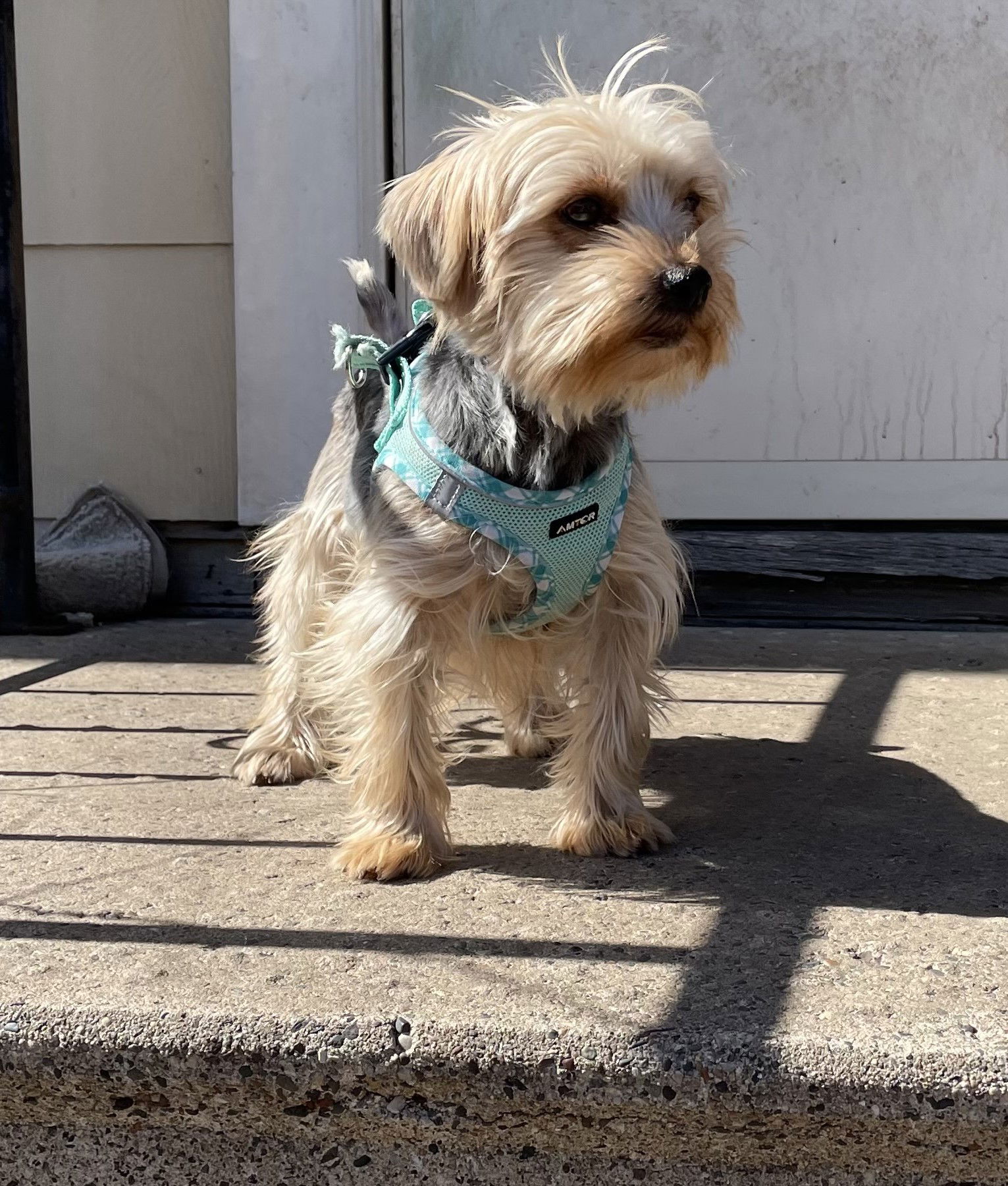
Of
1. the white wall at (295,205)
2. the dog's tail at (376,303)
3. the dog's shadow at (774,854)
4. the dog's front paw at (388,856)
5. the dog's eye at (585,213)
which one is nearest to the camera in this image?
the dog's shadow at (774,854)

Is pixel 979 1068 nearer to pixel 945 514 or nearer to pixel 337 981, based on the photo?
pixel 337 981

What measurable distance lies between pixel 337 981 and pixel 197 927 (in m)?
0.35

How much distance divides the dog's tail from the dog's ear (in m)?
0.78

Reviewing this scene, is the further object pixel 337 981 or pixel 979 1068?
pixel 337 981

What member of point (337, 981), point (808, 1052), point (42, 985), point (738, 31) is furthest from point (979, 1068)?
point (738, 31)

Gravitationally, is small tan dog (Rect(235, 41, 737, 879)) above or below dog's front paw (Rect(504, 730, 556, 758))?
above

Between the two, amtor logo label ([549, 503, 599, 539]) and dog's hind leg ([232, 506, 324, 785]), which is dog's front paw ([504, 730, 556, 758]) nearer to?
dog's hind leg ([232, 506, 324, 785])

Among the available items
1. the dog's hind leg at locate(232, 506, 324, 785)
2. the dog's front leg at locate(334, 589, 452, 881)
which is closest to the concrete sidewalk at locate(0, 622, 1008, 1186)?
the dog's front leg at locate(334, 589, 452, 881)

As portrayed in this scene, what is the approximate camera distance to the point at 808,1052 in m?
1.87

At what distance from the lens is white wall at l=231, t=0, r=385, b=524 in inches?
192

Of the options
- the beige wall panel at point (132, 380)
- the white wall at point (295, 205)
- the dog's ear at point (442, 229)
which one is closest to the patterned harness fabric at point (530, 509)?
the dog's ear at point (442, 229)

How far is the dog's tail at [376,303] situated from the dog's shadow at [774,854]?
1175mm

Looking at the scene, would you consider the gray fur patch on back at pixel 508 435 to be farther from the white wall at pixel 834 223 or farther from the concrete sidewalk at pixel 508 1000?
the white wall at pixel 834 223

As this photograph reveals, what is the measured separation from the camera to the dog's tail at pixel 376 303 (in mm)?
3471
